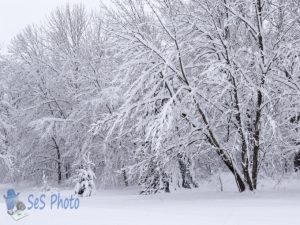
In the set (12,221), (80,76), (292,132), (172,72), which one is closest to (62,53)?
(80,76)

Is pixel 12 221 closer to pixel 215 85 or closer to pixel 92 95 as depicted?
pixel 215 85

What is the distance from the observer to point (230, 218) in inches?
310

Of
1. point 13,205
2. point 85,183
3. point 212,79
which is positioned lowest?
point 13,205

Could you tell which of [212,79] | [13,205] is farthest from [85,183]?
[13,205]

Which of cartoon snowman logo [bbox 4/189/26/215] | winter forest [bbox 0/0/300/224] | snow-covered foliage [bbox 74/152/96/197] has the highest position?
winter forest [bbox 0/0/300/224]


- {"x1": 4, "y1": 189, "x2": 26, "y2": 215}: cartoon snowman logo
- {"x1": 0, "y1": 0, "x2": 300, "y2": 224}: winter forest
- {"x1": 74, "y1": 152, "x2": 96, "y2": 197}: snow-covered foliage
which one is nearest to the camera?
Answer: {"x1": 4, "y1": 189, "x2": 26, "y2": 215}: cartoon snowman logo

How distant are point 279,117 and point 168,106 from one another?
3.88 metres

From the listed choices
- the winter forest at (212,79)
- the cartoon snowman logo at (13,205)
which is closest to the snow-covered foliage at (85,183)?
the winter forest at (212,79)

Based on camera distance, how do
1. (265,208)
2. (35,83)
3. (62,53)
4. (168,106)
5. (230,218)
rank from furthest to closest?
1. (35,83)
2. (62,53)
3. (168,106)
4. (265,208)
5. (230,218)

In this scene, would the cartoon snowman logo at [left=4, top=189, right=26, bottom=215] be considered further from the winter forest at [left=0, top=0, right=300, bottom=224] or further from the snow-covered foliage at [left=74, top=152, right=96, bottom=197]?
the snow-covered foliage at [left=74, top=152, right=96, bottom=197]

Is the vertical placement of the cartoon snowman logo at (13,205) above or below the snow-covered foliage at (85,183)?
below

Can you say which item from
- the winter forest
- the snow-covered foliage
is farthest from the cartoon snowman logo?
the snow-covered foliage

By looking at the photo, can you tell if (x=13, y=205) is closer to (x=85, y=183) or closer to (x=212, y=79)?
(x=212, y=79)

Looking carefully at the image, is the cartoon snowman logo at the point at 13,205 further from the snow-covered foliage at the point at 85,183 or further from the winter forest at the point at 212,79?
the snow-covered foliage at the point at 85,183
